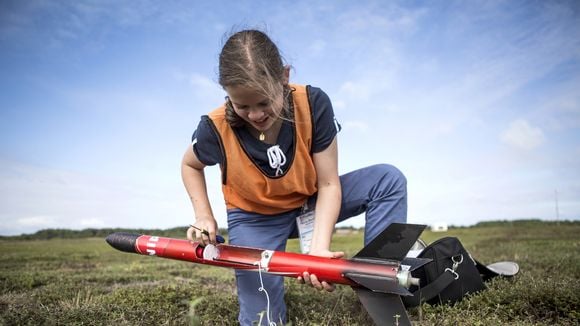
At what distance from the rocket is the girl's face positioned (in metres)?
1.22

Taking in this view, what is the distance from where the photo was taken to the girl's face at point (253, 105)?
3.38 m

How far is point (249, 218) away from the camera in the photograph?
4.75m

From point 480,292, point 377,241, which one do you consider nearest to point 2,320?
point 377,241

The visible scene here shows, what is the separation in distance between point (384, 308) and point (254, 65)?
2.18m

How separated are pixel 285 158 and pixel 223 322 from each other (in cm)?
166

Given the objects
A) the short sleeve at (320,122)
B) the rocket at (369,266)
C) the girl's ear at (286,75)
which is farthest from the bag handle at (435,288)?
the girl's ear at (286,75)

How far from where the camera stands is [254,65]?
3.43m

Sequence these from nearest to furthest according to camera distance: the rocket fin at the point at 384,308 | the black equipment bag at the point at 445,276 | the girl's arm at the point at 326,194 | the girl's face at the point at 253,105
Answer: the rocket fin at the point at 384,308, the girl's face at the point at 253,105, the black equipment bag at the point at 445,276, the girl's arm at the point at 326,194

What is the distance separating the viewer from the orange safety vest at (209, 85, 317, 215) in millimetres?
4098

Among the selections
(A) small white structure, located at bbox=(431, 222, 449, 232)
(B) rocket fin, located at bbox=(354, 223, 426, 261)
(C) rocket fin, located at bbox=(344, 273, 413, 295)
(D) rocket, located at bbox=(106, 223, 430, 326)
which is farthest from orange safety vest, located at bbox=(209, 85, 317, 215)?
(A) small white structure, located at bbox=(431, 222, 449, 232)

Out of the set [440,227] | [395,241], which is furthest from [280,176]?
[440,227]

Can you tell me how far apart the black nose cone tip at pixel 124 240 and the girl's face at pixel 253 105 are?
2.11m

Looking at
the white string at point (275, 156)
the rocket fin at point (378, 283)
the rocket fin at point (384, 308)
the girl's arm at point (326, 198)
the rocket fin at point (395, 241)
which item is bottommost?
the rocket fin at point (384, 308)

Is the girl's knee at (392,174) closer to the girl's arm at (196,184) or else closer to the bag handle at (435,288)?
the bag handle at (435,288)
